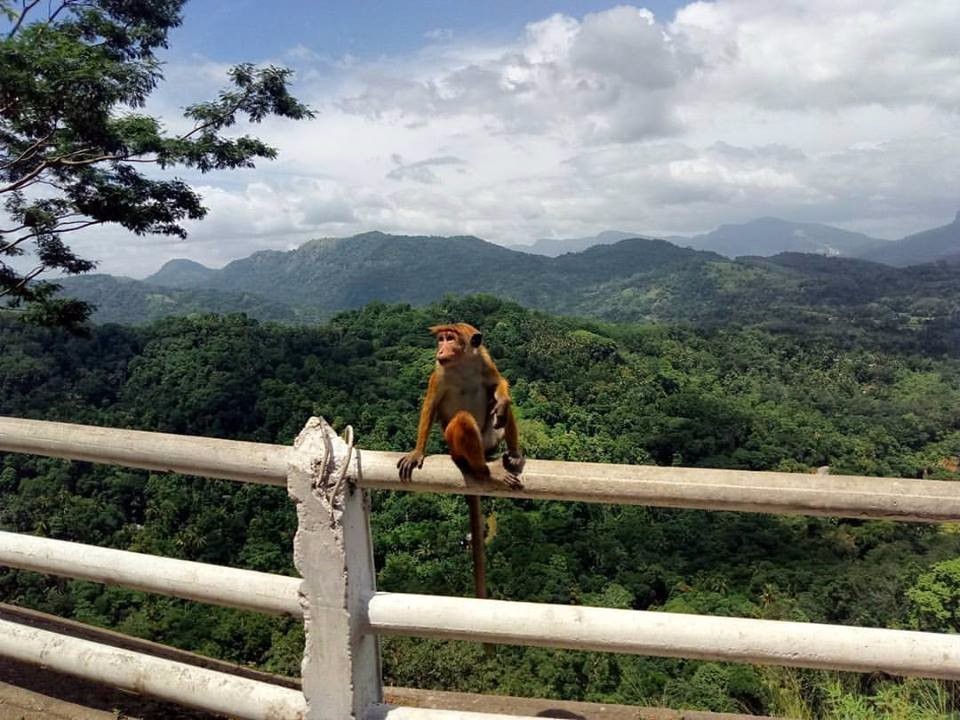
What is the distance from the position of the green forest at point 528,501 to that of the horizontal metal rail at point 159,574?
3.58 metres

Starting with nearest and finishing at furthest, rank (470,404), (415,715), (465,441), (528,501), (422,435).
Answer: (415,715) < (465,441) < (422,435) < (470,404) < (528,501)

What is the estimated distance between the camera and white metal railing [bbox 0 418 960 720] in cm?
187

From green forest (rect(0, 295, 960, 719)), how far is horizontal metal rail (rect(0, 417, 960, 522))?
3084mm

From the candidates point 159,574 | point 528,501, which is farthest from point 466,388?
point 528,501

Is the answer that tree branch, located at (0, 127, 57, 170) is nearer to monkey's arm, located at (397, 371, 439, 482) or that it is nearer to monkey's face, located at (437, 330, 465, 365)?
monkey's face, located at (437, 330, 465, 365)

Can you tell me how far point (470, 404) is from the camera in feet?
10.9

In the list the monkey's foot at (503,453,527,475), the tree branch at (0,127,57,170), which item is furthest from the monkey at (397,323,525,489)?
the tree branch at (0,127,57,170)

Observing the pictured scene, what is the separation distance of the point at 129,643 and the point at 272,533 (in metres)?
37.5

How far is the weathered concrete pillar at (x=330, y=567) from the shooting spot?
2.00 metres

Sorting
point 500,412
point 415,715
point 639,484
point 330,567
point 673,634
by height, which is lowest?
point 415,715

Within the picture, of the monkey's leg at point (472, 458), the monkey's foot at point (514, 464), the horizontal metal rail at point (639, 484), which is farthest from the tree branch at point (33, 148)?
the monkey's foot at point (514, 464)

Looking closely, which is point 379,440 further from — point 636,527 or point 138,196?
point 138,196

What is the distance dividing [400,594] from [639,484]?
80 centimetres

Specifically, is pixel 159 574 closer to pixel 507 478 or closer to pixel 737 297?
pixel 507 478
